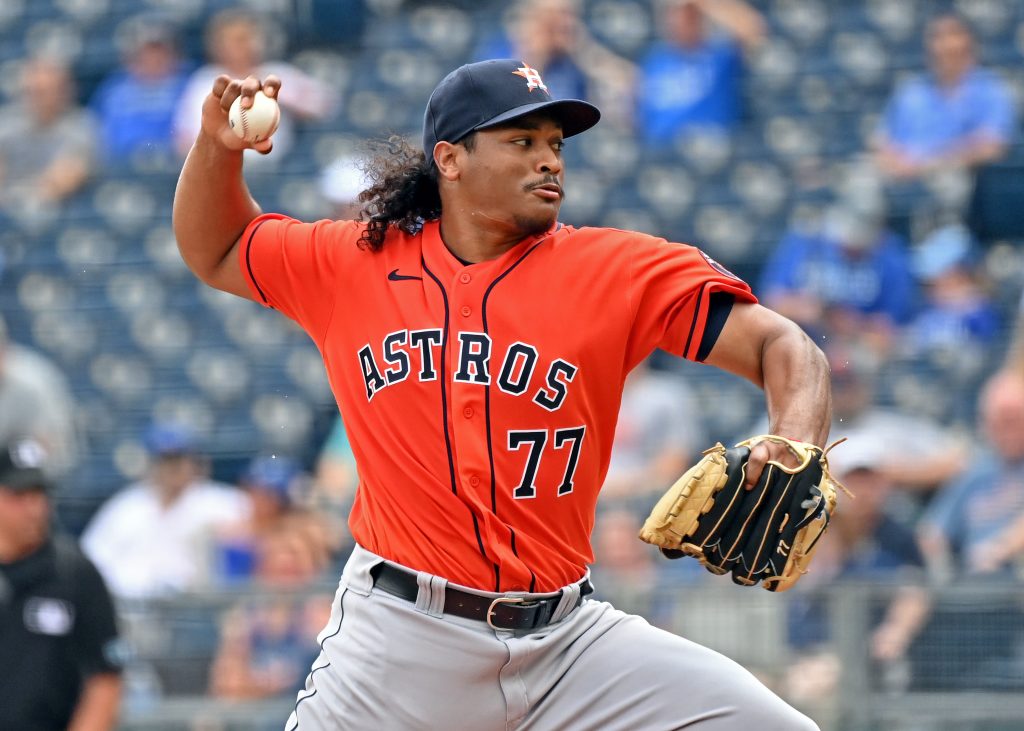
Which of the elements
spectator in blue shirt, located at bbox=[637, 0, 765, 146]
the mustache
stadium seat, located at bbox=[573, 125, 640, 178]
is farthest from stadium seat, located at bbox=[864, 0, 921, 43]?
the mustache

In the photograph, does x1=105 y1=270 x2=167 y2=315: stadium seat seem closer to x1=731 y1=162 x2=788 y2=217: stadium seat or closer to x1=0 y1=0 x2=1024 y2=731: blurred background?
x1=0 y1=0 x2=1024 y2=731: blurred background

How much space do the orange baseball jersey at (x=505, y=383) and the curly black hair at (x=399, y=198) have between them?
135mm

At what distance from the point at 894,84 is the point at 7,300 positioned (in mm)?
5534

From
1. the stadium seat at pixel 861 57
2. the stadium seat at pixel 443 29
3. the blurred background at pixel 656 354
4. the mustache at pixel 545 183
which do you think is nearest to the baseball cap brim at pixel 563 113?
the mustache at pixel 545 183

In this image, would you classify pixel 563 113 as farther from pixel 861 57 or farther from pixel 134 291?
pixel 134 291

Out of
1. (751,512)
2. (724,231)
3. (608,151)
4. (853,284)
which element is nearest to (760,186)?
(724,231)

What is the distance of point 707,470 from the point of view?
3121 mm

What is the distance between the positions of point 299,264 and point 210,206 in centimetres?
25

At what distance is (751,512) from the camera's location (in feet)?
10.2

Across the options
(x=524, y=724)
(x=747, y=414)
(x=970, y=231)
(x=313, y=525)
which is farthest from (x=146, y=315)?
(x=524, y=724)

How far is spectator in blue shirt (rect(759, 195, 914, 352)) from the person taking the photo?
766cm

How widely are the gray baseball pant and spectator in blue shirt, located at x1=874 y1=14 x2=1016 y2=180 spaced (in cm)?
553

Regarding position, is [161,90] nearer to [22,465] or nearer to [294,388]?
[294,388]

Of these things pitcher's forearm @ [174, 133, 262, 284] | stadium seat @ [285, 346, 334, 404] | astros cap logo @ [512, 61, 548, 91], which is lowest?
stadium seat @ [285, 346, 334, 404]
